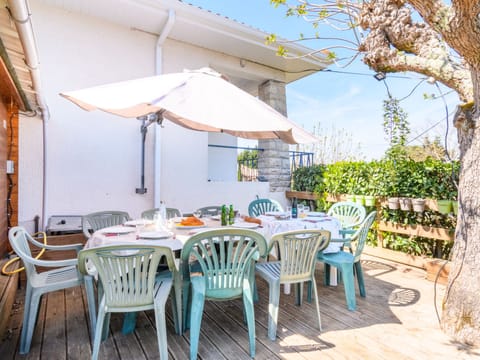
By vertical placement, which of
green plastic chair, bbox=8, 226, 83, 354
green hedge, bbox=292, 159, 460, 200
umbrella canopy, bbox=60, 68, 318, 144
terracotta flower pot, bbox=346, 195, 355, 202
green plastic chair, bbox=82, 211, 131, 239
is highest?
umbrella canopy, bbox=60, 68, 318, 144

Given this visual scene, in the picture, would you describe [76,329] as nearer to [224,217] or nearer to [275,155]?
[224,217]

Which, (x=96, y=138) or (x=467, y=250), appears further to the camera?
(x=96, y=138)

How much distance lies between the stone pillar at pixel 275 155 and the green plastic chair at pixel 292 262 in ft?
13.2

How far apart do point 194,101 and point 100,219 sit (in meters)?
2.24

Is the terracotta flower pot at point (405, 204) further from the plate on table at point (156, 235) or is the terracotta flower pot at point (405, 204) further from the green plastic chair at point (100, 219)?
the green plastic chair at point (100, 219)

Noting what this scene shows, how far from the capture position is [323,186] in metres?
6.14

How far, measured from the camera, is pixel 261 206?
5055 millimetres

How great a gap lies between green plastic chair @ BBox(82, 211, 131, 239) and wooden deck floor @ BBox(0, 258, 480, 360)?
82 cm

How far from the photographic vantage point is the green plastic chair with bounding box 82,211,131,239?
3572mm

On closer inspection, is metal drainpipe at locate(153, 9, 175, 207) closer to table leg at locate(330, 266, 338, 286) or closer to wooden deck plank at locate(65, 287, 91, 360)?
wooden deck plank at locate(65, 287, 91, 360)

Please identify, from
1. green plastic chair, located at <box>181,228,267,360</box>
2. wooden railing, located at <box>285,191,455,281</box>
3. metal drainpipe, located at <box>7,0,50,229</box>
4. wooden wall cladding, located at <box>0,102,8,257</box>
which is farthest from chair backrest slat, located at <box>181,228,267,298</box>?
wooden railing, located at <box>285,191,455,281</box>

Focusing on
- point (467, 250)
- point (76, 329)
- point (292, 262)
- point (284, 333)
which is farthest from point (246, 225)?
point (467, 250)

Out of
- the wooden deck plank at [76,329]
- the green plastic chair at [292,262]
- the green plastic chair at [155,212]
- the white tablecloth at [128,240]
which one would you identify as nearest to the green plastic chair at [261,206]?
the green plastic chair at [155,212]

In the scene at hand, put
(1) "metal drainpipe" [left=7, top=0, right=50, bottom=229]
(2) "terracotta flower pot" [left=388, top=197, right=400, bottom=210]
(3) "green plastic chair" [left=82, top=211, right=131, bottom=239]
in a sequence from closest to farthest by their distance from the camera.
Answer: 1. (1) "metal drainpipe" [left=7, top=0, right=50, bottom=229]
2. (3) "green plastic chair" [left=82, top=211, right=131, bottom=239]
3. (2) "terracotta flower pot" [left=388, top=197, right=400, bottom=210]
